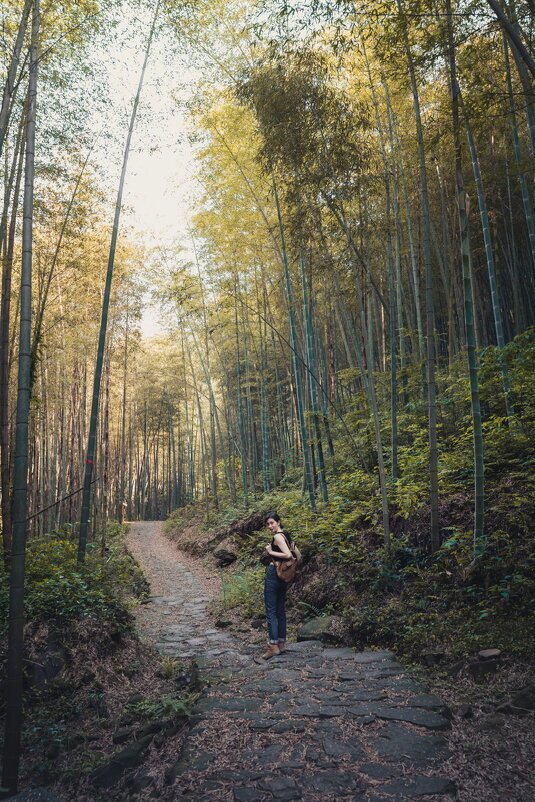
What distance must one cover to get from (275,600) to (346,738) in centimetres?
160

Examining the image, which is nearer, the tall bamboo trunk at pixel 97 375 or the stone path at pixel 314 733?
the stone path at pixel 314 733

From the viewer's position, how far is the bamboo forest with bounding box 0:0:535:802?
7.86 feet

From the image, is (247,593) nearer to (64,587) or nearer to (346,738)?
(64,587)

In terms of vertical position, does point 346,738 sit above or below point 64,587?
below

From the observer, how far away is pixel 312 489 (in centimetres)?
Answer: 641

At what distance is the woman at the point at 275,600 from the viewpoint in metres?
3.77

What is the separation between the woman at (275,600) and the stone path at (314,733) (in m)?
0.12

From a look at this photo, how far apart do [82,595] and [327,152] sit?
4.54 metres

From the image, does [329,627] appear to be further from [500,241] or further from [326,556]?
[500,241]

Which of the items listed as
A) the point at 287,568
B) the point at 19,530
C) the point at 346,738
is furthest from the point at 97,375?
the point at 346,738

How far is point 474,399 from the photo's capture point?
352 cm

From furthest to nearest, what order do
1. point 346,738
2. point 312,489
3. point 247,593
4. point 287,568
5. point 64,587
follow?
point 312,489, point 247,593, point 64,587, point 287,568, point 346,738

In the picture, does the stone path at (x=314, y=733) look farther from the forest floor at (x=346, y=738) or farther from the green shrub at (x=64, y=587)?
the green shrub at (x=64, y=587)

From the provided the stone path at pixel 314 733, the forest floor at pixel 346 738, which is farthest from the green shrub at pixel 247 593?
the forest floor at pixel 346 738
